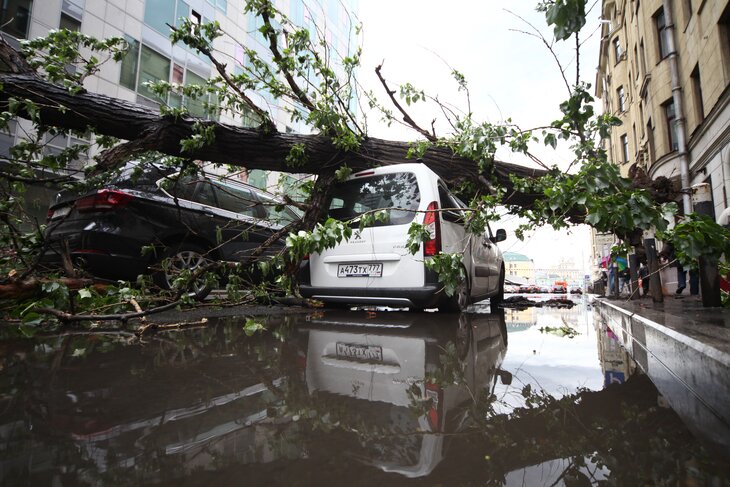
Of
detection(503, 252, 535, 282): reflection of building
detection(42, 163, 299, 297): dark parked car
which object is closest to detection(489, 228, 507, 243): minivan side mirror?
detection(503, 252, 535, 282): reflection of building

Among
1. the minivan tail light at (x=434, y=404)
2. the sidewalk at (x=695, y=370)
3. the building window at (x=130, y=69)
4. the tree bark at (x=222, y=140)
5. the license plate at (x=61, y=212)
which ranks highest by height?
the building window at (x=130, y=69)

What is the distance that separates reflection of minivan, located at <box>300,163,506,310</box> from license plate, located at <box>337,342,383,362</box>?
1.36 metres

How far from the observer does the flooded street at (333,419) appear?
1018 mm

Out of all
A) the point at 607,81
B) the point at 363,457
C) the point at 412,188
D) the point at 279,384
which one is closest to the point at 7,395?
the point at 279,384

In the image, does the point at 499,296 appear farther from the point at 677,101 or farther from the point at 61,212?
the point at 677,101

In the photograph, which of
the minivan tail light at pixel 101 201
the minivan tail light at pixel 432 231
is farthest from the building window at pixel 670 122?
the minivan tail light at pixel 101 201

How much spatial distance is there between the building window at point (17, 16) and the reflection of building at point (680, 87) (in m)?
16.0

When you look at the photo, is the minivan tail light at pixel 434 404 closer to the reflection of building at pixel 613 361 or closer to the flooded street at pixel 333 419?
the flooded street at pixel 333 419

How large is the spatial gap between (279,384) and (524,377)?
1206 mm

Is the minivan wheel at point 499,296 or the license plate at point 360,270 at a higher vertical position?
the license plate at point 360,270

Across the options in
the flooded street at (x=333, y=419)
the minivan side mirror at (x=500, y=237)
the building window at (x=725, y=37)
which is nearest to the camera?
the flooded street at (x=333, y=419)

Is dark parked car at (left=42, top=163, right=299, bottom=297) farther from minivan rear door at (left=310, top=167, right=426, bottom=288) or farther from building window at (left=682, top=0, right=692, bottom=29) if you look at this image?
building window at (left=682, top=0, right=692, bottom=29)

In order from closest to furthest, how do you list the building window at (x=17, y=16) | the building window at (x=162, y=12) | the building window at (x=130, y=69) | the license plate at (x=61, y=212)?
the license plate at (x=61, y=212) < the building window at (x=17, y=16) < the building window at (x=130, y=69) < the building window at (x=162, y=12)

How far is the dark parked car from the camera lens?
439cm
